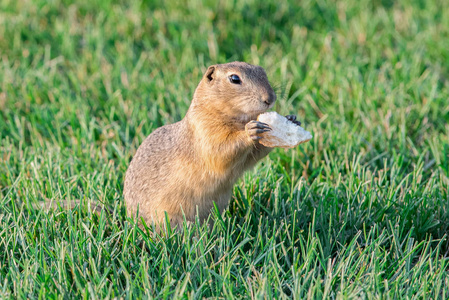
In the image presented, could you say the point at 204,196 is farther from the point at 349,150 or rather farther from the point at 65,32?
the point at 65,32

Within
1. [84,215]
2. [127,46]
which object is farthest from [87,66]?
[84,215]

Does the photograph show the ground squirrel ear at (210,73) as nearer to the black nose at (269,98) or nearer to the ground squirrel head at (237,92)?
the ground squirrel head at (237,92)

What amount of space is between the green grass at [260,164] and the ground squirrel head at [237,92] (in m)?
0.57

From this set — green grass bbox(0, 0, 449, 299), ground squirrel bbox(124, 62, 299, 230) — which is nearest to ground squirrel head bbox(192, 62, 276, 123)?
ground squirrel bbox(124, 62, 299, 230)

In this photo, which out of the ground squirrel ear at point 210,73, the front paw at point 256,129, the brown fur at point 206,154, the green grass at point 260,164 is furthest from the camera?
the ground squirrel ear at point 210,73

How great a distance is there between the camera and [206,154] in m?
3.05

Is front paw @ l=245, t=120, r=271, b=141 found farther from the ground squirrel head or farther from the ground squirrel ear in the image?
the ground squirrel ear

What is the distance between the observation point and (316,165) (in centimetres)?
395

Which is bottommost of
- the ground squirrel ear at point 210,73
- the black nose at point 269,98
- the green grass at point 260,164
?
the green grass at point 260,164

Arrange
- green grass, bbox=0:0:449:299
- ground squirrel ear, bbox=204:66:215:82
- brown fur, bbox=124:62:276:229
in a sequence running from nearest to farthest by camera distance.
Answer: green grass, bbox=0:0:449:299 < brown fur, bbox=124:62:276:229 < ground squirrel ear, bbox=204:66:215:82

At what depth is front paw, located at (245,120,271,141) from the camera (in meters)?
2.90

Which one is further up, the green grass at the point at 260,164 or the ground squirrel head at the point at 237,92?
the ground squirrel head at the point at 237,92

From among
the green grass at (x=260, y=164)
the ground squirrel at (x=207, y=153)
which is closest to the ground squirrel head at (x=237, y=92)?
the ground squirrel at (x=207, y=153)

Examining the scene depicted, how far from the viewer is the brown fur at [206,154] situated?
301 centimetres
